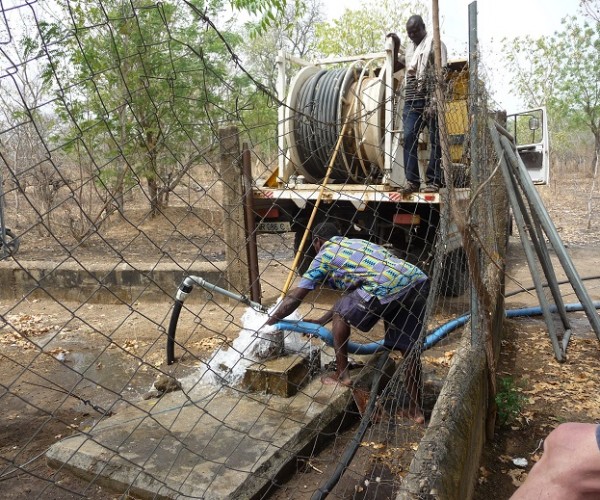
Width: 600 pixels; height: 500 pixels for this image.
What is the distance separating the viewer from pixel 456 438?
89.2 inches

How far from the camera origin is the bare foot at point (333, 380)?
3.78 meters

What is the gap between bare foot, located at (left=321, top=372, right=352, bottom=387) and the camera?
3775 mm

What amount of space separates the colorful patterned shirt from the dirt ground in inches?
22.1

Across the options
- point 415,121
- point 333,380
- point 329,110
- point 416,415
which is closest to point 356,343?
point 333,380

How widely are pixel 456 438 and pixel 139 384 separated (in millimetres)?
3057

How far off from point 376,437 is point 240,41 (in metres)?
11.1

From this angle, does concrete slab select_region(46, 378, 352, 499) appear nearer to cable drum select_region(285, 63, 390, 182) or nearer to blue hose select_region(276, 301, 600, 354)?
blue hose select_region(276, 301, 600, 354)

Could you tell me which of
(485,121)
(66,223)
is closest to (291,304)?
(485,121)

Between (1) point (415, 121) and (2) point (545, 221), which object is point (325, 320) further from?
(1) point (415, 121)

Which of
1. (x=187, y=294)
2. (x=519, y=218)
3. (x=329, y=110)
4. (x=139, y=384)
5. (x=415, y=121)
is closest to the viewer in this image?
(x=519, y=218)

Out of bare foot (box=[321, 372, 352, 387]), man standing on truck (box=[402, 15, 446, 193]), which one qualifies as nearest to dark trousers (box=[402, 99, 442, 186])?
man standing on truck (box=[402, 15, 446, 193])

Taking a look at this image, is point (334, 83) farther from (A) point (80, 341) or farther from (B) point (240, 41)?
(B) point (240, 41)

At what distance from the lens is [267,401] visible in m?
3.64

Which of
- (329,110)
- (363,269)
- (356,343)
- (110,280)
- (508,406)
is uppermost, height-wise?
(329,110)
